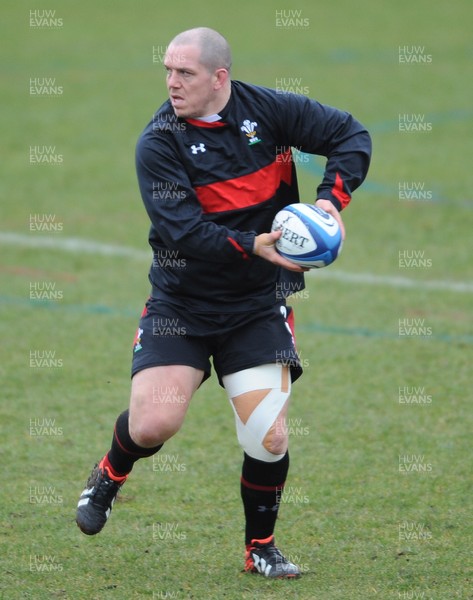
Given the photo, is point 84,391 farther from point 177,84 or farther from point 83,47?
point 83,47

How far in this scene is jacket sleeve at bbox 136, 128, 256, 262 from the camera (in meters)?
4.97

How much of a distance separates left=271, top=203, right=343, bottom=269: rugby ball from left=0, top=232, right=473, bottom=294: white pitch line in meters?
5.27

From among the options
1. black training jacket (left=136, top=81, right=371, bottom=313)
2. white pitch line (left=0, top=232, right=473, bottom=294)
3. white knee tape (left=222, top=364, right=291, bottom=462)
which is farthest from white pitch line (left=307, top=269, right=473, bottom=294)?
white knee tape (left=222, top=364, right=291, bottom=462)

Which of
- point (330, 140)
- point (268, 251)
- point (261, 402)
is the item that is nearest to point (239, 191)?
point (268, 251)

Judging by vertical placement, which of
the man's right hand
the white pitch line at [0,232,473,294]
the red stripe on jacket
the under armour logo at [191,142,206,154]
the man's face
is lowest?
the white pitch line at [0,232,473,294]

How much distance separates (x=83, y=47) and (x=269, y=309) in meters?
17.5

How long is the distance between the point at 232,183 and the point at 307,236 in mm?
513

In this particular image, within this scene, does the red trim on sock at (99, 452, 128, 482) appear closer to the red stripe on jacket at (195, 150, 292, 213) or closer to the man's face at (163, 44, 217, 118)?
the red stripe on jacket at (195, 150, 292, 213)

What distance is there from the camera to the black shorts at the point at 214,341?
524cm

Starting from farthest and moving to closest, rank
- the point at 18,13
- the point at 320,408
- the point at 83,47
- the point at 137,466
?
the point at 18,13 < the point at 83,47 < the point at 320,408 < the point at 137,466

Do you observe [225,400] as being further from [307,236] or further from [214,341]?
[307,236]

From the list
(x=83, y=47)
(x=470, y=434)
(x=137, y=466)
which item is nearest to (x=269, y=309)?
(x=137, y=466)

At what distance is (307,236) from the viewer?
4941 mm

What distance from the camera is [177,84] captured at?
507 centimetres
